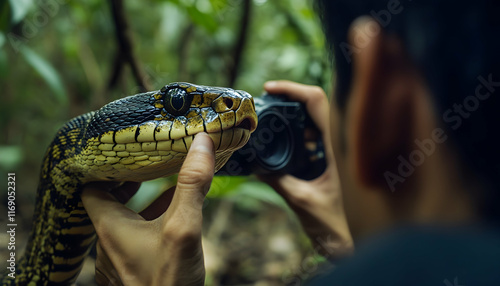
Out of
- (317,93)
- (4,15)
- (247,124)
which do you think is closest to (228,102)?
(247,124)

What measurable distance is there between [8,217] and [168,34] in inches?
38.8

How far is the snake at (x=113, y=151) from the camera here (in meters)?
0.64

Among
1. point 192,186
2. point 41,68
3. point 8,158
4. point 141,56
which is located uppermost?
point 141,56

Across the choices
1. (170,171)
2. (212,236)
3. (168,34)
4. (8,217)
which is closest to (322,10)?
(170,171)

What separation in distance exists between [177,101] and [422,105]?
0.36 m

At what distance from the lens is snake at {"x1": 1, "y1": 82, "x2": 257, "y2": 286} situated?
64cm

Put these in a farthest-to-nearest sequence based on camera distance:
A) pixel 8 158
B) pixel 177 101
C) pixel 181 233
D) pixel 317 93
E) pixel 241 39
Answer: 1. pixel 241 39
2. pixel 8 158
3. pixel 317 93
4. pixel 177 101
5. pixel 181 233

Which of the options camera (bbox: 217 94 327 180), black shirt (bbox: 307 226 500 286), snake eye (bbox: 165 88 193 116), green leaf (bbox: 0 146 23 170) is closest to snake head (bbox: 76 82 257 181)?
snake eye (bbox: 165 88 193 116)

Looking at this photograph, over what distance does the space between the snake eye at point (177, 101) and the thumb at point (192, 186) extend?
0.12m

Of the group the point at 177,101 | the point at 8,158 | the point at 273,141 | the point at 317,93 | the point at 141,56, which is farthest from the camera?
the point at 141,56

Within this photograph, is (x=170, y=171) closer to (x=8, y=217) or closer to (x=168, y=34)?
(x=8, y=217)

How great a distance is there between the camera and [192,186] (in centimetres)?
56

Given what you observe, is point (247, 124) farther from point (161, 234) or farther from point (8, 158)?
point (8, 158)

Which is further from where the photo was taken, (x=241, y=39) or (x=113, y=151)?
(x=241, y=39)
